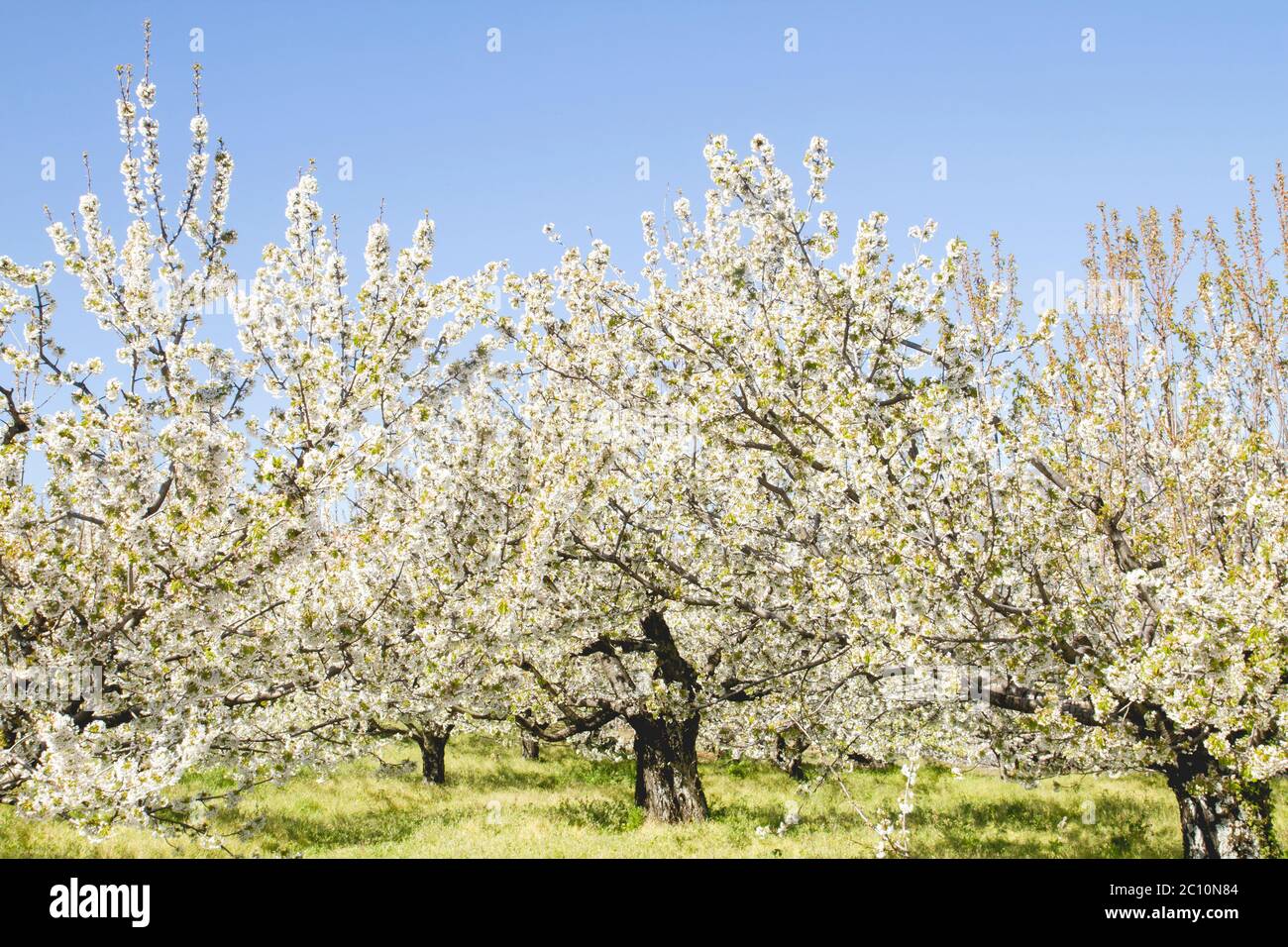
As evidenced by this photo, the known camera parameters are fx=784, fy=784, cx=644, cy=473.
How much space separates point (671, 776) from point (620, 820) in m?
1.34

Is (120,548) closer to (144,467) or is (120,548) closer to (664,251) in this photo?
(144,467)

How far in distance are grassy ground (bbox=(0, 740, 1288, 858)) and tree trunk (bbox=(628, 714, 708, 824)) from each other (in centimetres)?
54

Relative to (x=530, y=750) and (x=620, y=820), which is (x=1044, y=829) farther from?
(x=530, y=750)

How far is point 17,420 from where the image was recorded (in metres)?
7.31

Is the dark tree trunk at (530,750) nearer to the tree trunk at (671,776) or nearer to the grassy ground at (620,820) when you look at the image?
the grassy ground at (620,820)

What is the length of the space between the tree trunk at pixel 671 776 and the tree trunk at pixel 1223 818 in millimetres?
7951

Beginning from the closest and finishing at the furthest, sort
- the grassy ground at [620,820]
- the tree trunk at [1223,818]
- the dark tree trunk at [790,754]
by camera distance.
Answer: the tree trunk at [1223,818] < the grassy ground at [620,820] < the dark tree trunk at [790,754]

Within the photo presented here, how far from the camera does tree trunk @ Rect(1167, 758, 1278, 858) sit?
8812 mm

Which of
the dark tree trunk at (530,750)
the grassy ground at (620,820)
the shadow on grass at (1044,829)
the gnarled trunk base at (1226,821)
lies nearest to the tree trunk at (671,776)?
the grassy ground at (620,820)

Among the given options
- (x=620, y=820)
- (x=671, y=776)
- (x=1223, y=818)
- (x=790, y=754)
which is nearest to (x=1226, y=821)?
(x=1223, y=818)

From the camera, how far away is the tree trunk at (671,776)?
49.6 feet
